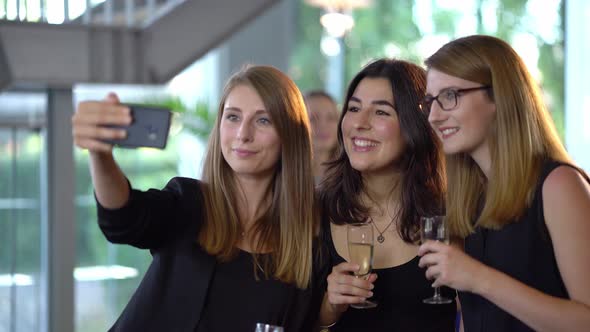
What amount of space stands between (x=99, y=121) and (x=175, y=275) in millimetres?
766

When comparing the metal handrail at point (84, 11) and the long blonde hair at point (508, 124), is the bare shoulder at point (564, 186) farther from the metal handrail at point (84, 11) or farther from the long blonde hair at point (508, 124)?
the metal handrail at point (84, 11)

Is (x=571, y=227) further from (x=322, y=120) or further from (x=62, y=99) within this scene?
(x=322, y=120)

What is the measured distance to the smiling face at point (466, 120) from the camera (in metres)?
2.13

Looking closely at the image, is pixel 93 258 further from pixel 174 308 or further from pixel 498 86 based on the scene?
pixel 498 86

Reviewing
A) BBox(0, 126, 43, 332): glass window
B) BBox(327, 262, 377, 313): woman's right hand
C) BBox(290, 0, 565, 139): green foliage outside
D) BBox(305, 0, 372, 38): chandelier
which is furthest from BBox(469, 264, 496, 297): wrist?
BBox(305, 0, 372, 38): chandelier

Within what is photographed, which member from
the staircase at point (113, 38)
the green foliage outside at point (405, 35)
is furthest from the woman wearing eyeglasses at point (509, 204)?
the green foliage outside at point (405, 35)

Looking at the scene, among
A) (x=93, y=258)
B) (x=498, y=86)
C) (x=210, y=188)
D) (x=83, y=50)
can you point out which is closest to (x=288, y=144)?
(x=210, y=188)

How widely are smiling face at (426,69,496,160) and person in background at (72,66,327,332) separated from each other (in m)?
0.52

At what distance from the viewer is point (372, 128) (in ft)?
8.54

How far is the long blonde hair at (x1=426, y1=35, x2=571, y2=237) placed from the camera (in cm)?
205

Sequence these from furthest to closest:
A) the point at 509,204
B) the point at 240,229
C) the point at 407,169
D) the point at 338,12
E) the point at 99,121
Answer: the point at 338,12 < the point at 407,169 < the point at 240,229 < the point at 509,204 < the point at 99,121

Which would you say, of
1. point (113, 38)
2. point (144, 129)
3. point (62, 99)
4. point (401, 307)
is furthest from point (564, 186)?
point (62, 99)

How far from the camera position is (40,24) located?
11.0 ft

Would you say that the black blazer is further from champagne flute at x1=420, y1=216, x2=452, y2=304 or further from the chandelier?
the chandelier
